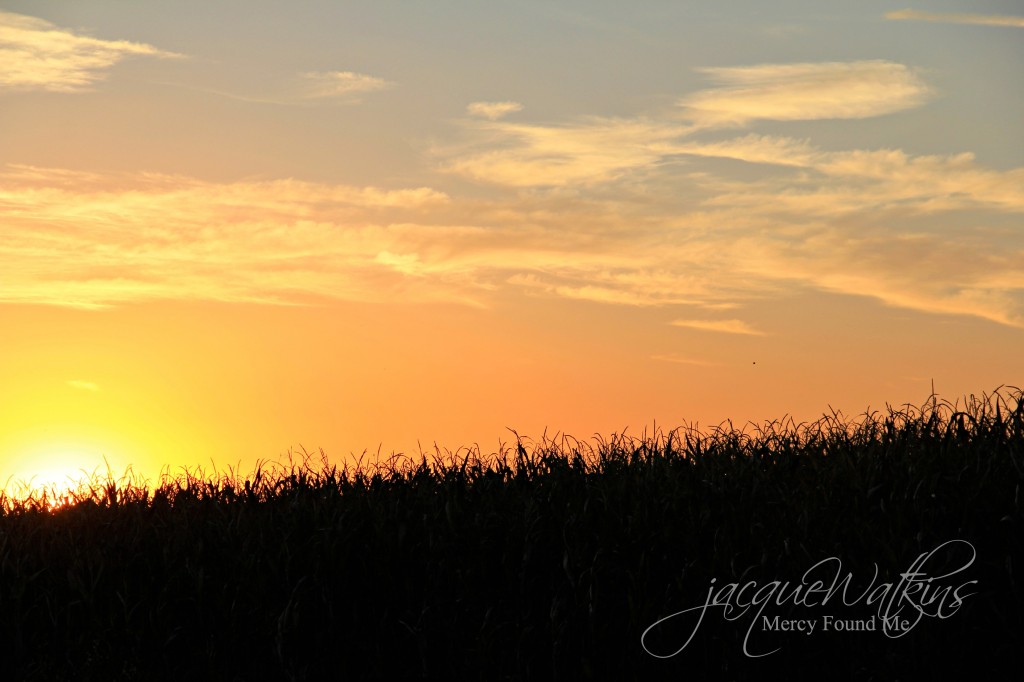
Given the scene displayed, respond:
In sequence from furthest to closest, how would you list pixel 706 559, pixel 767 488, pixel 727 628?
pixel 767 488 < pixel 706 559 < pixel 727 628

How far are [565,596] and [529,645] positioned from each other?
488 millimetres

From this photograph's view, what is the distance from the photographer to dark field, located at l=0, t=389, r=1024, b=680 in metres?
6.88

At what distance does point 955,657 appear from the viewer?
6.54 metres

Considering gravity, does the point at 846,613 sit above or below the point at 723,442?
below

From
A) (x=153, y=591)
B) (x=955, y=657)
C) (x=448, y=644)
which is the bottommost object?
(x=955, y=657)

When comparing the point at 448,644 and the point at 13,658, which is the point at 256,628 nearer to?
the point at 448,644

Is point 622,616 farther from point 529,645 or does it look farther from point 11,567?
point 11,567

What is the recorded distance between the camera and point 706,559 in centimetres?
759

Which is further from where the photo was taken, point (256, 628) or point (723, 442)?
point (723, 442)

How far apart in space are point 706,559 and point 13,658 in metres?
5.64

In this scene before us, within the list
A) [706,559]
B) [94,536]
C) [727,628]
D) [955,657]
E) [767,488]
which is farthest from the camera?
[94,536]

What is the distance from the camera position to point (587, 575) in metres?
7.55

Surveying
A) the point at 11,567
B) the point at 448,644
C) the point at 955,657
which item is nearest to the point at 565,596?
the point at 448,644

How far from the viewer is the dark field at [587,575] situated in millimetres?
6875
